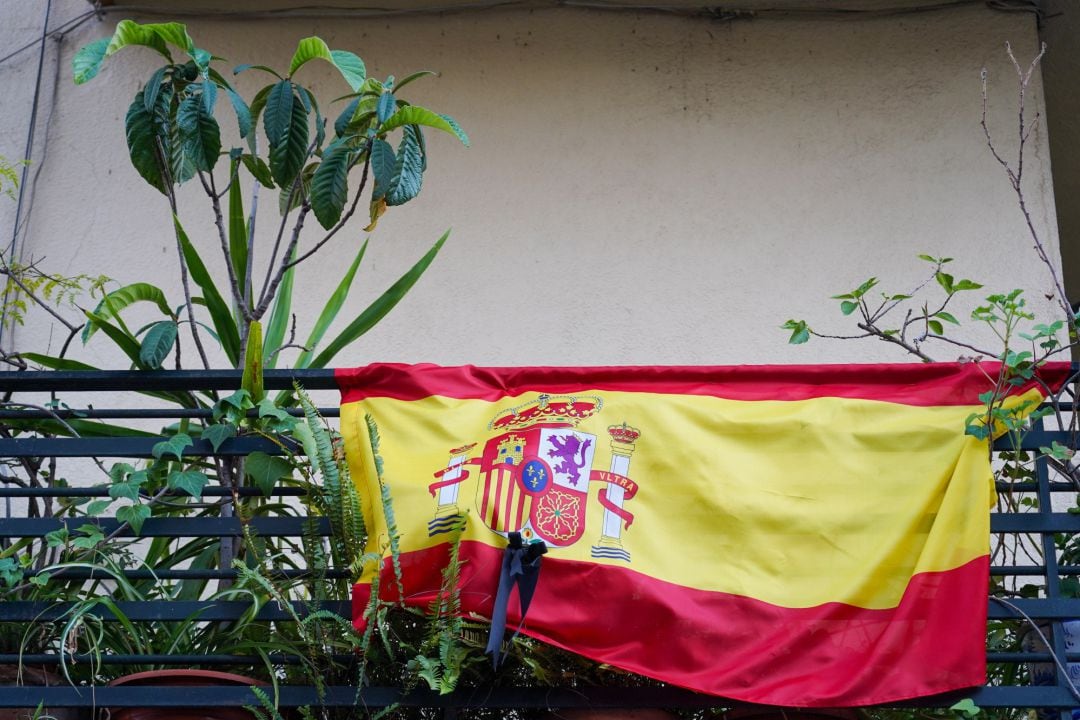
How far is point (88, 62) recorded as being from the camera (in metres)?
3.00

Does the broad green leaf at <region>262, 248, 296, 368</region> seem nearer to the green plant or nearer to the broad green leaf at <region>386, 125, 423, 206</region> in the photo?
the green plant

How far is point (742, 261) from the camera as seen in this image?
469 cm

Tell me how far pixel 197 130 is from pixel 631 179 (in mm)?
2118

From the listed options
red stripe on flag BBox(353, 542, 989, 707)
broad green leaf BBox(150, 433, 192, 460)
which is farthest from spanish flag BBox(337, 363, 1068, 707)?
broad green leaf BBox(150, 433, 192, 460)

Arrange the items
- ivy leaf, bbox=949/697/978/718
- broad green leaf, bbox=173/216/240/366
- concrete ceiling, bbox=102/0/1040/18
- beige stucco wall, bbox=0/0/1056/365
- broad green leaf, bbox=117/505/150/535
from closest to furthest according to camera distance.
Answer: ivy leaf, bbox=949/697/978/718 → broad green leaf, bbox=117/505/150/535 → broad green leaf, bbox=173/216/240/366 → beige stucco wall, bbox=0/0/1056/365 → concrete ceiling, bbox=102/0/1040/18

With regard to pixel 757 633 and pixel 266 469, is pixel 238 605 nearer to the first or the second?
pixel 266 469

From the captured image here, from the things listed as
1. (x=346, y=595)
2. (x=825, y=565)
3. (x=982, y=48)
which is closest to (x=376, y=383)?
(x=346, y=595)

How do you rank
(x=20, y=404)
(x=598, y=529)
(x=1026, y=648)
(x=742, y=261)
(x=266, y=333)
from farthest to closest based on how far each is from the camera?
(x=742, y=261), (x=266, y=333), (x=20, y=404), (x=1026, y=648), (x=598, y=529)

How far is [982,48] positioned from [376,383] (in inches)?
124

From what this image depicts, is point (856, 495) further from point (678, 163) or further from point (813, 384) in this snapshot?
point (678, 163)

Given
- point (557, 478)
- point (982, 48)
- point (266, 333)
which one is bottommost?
point (557, 478)

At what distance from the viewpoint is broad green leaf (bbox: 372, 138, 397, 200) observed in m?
3.14

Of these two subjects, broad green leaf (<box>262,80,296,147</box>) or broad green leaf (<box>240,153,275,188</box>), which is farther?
broad green leaf (<box>240,153,275,188</box>)

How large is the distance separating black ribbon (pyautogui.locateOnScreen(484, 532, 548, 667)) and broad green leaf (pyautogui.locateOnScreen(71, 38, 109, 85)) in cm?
154
